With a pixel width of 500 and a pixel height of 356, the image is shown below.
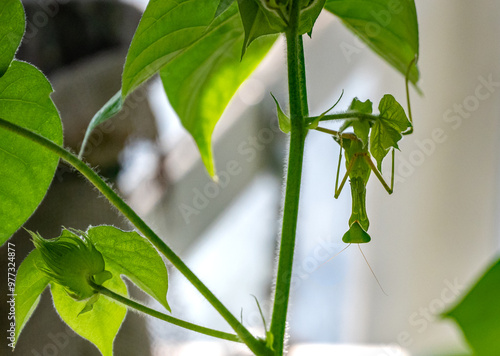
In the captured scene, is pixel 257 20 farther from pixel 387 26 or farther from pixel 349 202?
pixel 349 202

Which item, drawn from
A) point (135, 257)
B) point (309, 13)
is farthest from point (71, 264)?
point (309, 13)

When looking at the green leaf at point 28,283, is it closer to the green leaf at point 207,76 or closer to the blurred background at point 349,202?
the green leaf at point 207,76

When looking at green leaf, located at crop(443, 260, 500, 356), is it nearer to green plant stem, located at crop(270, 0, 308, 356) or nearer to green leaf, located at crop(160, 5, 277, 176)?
green plant stem, located at crop(270, 0, 308, 356)

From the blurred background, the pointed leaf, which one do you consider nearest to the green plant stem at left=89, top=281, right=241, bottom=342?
the pointed leaf

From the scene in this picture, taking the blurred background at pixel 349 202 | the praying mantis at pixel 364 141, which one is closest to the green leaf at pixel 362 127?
the praying mantis at pixel 364 141

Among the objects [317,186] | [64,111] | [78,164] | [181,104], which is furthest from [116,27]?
[317,186]

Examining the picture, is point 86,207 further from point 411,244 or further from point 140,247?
point 411,244
